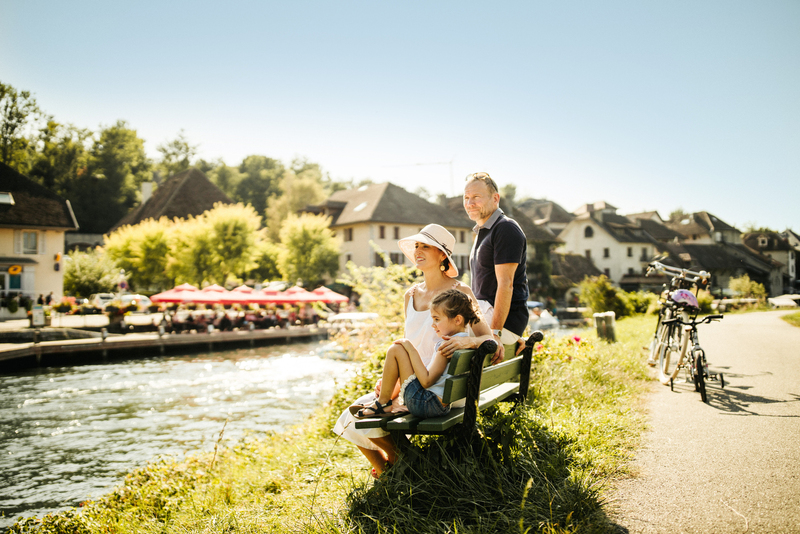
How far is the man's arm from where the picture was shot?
4.29 m

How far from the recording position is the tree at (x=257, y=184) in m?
80.3

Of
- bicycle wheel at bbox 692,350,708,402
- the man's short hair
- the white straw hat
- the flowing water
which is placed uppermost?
the man's short hair

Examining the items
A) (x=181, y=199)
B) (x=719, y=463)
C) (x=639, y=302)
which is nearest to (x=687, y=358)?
(x=719, y=463)

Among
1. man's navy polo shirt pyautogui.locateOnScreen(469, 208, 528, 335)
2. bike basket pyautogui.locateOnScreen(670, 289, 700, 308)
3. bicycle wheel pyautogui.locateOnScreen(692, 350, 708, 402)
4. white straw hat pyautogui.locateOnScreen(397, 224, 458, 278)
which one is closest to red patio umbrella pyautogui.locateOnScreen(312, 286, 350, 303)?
bike basket pyautogui.locateOnScreen(670, 289, 700, 308)

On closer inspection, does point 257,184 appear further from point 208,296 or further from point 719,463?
point 719,463

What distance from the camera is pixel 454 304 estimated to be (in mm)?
3756

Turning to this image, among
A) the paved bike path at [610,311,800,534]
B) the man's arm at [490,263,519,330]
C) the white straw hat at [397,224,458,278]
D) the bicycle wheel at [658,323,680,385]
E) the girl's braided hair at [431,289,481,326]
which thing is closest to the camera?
the paved bike path at [610,311,800,534]

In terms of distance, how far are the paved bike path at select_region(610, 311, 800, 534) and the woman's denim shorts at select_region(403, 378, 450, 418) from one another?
1205 mm

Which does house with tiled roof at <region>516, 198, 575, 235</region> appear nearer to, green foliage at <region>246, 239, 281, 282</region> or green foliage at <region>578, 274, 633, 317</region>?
green foliage at <region>246, 239, 281, 282</region>

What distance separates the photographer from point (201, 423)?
1277cm

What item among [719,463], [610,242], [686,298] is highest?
[610,242]

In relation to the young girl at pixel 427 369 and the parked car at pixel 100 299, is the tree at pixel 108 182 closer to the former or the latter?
the parked car at pixel 100 299

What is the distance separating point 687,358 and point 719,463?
327 cm

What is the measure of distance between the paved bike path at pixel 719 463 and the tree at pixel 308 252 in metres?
42.6
